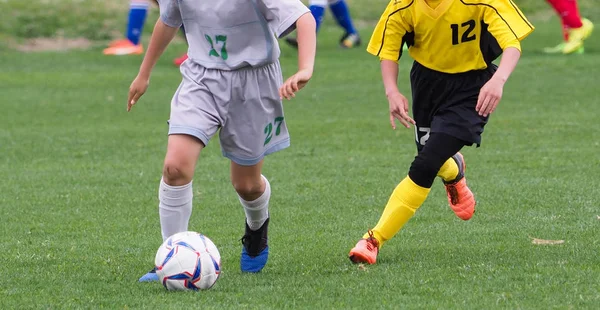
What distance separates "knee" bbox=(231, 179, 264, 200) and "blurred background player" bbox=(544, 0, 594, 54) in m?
10.0

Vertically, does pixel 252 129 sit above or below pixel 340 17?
above

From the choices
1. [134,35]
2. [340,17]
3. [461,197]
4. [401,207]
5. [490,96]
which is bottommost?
[134,35]

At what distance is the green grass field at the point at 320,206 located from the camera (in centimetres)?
461

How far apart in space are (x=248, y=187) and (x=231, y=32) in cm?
73

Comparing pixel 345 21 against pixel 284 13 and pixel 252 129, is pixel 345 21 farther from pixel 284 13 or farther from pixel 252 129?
pixel 284 13

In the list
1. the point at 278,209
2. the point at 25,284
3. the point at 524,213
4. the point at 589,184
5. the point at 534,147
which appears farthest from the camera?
the point at 534,147

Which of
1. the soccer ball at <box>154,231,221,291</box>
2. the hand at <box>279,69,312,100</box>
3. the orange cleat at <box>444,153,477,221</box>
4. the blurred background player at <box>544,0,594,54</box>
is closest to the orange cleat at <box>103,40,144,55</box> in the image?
the blurred background player at <box>544,0,594,54</box>

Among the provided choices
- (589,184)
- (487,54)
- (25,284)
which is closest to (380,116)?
(589,184)

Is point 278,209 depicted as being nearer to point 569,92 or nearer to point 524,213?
point 524,213

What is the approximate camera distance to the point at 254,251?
525 cm

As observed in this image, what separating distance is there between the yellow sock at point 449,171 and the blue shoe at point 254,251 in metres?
1.02

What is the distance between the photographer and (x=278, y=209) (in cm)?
691

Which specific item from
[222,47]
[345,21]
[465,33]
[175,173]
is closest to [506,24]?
[465,33]

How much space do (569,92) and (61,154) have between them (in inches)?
224
